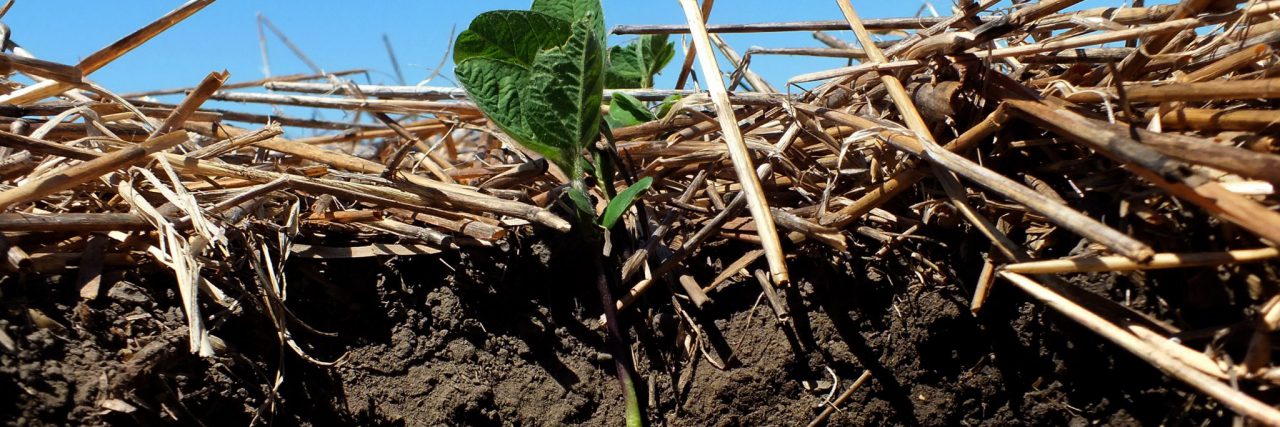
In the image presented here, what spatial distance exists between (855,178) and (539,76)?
0.52 m

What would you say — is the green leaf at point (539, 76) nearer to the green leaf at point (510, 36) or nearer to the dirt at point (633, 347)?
the green leaf at point (510, 36)

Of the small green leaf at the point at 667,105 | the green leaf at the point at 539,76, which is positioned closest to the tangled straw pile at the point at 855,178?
the small green leaf at the point at 667,105

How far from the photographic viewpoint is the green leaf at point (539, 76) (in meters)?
1.31

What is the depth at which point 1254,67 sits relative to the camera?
3.87ft

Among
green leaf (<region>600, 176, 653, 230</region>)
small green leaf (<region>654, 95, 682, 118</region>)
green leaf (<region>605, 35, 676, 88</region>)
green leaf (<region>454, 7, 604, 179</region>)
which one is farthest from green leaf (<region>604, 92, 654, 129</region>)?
green leaf (<region>600, 176, 653, 230</region>)

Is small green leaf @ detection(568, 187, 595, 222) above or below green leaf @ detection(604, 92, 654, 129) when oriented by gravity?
below

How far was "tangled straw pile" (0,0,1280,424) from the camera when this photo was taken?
1022mm

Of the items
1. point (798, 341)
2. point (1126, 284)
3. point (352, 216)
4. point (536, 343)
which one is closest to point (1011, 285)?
point (1126, 284)

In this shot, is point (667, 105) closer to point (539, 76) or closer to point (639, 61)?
point (639, 61)

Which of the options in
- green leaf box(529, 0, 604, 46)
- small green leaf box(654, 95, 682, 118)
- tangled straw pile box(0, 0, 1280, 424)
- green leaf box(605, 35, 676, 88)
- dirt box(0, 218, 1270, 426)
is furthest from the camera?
green leaf box(605, 35, 676, 88)

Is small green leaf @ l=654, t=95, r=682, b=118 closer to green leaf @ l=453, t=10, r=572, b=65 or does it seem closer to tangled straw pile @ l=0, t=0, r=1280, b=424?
tangled straw pile @ l=0, t=0, r=1280, b=424

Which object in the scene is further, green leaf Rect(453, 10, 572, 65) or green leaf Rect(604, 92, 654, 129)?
green leaf Rect(604, 92, 654, 129)

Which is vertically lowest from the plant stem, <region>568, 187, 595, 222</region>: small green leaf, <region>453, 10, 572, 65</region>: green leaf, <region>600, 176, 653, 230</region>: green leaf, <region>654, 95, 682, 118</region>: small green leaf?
the plant stem

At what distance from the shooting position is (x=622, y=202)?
49.2 inches
